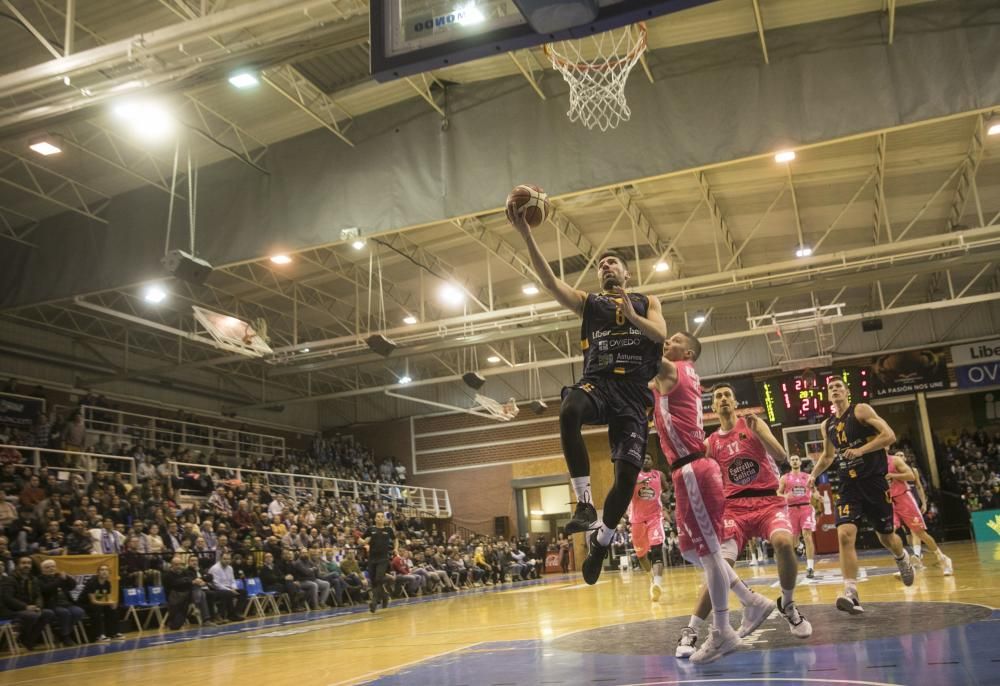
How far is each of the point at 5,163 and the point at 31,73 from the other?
726cm

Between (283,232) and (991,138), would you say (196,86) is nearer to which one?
(283,232)

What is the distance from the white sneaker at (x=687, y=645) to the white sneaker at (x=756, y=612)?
413 mm

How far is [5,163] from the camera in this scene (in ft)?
57.6

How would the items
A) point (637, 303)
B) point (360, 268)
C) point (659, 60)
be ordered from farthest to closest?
point (360, 268)
point (659, 60)
point (637, 303)

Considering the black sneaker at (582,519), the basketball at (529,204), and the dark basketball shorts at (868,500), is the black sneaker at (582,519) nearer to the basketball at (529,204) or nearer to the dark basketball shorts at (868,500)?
the basketball at (529,204)

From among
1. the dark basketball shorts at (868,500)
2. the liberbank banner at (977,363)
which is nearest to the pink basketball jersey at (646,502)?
the dark basketball shorts at (868,500)

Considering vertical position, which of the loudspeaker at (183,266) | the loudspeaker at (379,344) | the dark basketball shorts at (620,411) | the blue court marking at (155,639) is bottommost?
the blue court marking at (155,639)

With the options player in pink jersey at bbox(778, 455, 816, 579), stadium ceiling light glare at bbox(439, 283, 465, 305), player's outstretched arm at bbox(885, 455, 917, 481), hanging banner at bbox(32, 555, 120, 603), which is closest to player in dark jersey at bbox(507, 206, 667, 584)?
player's outstretched arm at bbox(885, 455, 917, 481)

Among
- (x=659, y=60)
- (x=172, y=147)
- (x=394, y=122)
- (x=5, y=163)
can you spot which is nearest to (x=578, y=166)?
(x=659, y=60)

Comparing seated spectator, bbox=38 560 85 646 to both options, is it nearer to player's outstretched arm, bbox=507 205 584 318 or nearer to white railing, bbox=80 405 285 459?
player's outstretched arm, bbox=507 205 584 318

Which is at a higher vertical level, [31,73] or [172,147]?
[172,147]

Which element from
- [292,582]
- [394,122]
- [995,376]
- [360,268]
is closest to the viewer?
[394,122]

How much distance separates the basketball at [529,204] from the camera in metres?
4.61

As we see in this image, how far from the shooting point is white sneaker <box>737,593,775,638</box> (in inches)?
237
